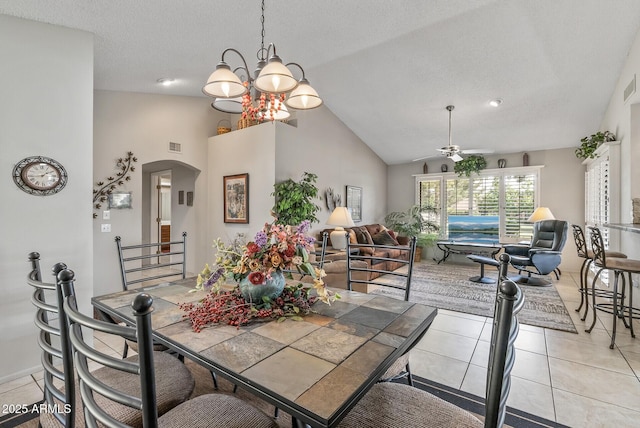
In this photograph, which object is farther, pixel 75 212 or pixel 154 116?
pixel 154 116

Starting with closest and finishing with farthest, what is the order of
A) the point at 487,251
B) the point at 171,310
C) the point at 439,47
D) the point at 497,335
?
the point at 497,335 < the point at 171,310 < the point at 439,47 < the point at 487,251

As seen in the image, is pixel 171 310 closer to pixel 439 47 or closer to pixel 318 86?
pixel 439 47

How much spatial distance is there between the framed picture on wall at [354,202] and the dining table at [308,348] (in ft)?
17.1

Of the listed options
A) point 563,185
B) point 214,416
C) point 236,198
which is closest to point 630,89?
point 563,185

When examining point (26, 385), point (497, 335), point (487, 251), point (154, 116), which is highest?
point (154, 116)

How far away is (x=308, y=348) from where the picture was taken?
1168 mm

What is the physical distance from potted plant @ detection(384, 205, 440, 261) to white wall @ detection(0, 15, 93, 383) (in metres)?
6.39

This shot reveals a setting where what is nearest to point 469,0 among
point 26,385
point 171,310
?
point 171,310

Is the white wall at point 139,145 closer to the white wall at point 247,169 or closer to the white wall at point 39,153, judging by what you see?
the white wall at point 247,169

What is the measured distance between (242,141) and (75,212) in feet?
9.35

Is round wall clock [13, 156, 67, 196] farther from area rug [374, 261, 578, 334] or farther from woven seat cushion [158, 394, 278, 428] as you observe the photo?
area rug [374, 261, 578, 334]

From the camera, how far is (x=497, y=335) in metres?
0.82

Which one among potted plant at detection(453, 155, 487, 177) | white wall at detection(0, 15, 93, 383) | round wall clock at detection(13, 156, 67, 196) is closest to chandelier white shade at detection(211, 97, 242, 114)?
white wall at detection(0, 15, 93, 383)

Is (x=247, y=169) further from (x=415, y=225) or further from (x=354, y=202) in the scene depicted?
(x=415, y=225)
